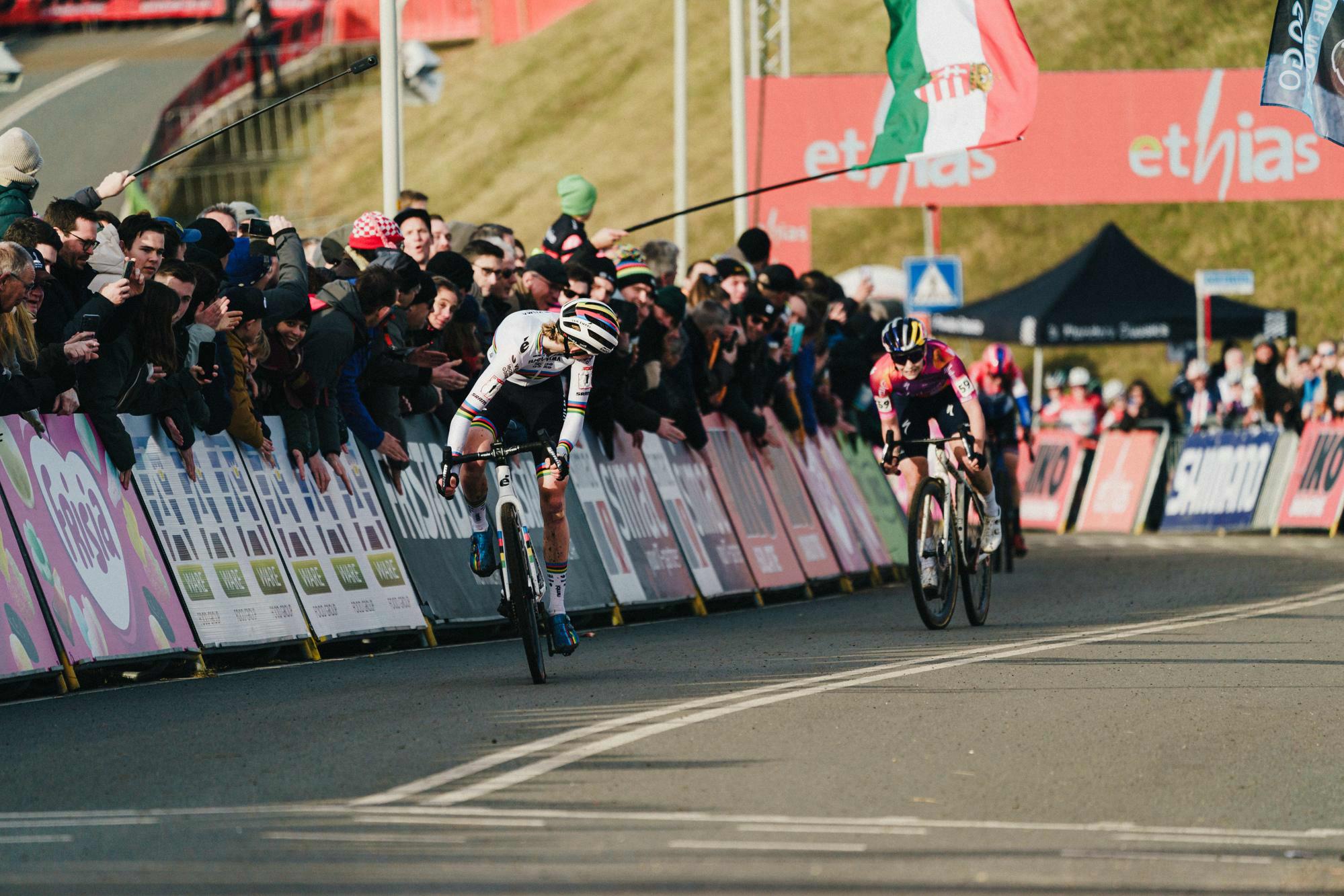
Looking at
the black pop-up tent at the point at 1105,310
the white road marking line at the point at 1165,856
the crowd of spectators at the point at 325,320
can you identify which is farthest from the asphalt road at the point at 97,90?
the white road marking line at the point at 1165,856

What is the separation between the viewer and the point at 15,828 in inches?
265

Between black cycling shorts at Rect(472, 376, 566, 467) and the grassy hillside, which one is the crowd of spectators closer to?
black cycling shorts at Rect(472, 376, 566, 467)

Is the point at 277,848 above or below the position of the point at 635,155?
below

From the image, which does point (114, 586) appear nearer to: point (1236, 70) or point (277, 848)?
point (277, 848)

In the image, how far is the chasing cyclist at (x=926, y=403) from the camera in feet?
46.7

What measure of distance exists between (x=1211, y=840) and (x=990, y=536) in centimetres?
783

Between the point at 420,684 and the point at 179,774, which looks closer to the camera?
the point at 179,774

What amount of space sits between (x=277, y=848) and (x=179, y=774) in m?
1.60

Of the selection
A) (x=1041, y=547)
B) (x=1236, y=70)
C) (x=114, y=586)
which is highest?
(x=1236, y=70)

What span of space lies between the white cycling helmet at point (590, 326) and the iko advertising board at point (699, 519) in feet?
16.8

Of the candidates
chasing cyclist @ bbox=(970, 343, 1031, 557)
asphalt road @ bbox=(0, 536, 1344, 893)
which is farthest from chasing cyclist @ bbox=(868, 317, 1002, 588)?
chasing cyclist @ bbox=(970, 343, 1031, 557)

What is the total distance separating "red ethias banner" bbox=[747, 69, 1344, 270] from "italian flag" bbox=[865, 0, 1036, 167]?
30.6 ft

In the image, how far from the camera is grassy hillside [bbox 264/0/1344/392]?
59.7m

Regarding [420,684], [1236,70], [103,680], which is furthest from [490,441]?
[1236,70]
